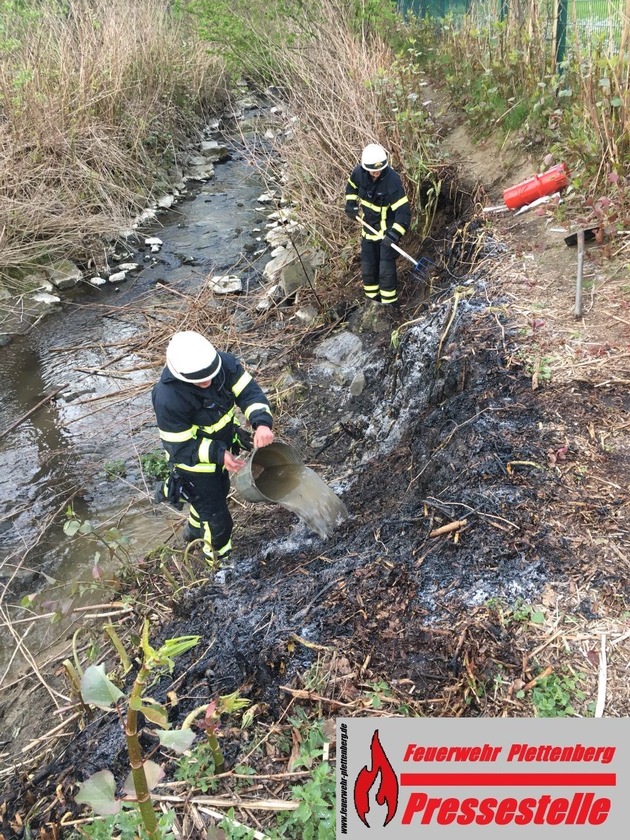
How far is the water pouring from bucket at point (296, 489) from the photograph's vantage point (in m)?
3.73

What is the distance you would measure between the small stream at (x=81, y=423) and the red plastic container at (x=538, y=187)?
333 centimetres

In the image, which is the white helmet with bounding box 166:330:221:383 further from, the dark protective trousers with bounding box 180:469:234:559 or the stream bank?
the stream bank

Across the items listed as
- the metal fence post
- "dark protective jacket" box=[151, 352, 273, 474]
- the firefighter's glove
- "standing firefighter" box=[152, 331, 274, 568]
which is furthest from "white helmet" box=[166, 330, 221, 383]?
the metal fence post

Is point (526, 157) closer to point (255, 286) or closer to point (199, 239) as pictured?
point (255, 286)

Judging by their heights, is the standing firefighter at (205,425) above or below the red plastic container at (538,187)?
below

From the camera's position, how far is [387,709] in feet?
7.72

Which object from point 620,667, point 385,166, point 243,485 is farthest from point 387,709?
point 385,166

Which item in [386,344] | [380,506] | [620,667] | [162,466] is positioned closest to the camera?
[620,667]

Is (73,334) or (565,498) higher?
(565,498)

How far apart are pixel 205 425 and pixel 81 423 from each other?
2.93 metres

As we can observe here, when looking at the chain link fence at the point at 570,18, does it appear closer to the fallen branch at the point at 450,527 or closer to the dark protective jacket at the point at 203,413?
the dark protective jacket at the point at 203,413

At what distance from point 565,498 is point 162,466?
3329 millimetres

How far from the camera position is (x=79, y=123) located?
9.08 meters

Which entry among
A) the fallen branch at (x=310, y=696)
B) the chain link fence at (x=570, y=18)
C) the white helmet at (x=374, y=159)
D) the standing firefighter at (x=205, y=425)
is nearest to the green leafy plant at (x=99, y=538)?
the standing firefighter at (x=205, y=425)
